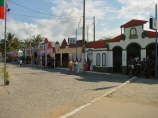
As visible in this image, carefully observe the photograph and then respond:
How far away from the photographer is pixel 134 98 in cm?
1135

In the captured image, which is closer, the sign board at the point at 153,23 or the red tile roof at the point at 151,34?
the sign board at the point at 153,23

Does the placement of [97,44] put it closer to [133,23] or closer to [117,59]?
[117,59]

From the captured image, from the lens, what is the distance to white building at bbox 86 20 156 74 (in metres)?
24.2

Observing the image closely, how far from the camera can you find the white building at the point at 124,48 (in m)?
24.2

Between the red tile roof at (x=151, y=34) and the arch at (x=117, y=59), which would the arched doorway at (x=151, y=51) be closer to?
the red tile roof at (x=151, y=34)

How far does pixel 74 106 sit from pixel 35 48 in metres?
50.4

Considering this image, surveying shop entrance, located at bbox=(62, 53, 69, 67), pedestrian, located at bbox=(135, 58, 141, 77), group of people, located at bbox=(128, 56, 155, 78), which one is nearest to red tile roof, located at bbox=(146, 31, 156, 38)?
group of people, located at bbox=(128, 56, 155, 78)

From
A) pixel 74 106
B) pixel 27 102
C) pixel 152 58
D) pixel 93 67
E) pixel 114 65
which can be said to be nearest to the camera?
pixel 74 106

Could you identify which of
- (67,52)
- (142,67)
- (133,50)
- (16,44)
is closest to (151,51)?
(133,50)

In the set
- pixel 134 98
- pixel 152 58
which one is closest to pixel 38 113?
pixel 134 98

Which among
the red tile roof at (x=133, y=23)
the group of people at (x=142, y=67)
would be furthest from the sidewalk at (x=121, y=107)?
the red tile roof at (x=133, y=23)

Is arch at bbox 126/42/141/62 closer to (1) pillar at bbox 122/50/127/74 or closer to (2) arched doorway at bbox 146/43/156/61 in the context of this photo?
(1) pillar at bbox 122/50/127/74

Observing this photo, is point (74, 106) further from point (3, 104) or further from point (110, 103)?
point (3, 104)

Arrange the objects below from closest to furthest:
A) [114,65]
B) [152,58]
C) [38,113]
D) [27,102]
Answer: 1. [38,113]
2. [27,102]
3. [152,58]
4. [114,65]
